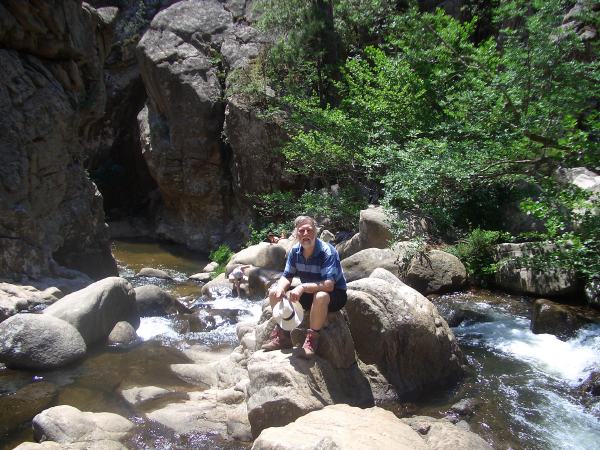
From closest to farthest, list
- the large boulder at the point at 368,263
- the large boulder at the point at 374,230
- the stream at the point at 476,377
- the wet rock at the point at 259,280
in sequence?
1. the stream at the point at 476,377
2. the large boulder at the point at 368,263
3. the large boulder at the point at 374,230
4. the wet rock at the point at 259,280

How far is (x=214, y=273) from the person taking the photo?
1523 centimetres

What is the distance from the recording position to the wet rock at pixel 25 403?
221 inches

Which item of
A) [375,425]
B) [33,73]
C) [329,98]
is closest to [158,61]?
[329,98]

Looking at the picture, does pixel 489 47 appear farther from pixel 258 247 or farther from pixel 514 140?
pixel 258 247

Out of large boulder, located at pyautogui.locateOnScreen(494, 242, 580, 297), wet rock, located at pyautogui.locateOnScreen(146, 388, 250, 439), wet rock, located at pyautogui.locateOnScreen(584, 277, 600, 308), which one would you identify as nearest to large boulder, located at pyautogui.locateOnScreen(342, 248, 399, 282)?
large boulder, located at pyautogui.locateOnScreen(494, 242, 580, 297)

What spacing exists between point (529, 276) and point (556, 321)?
1.76 m

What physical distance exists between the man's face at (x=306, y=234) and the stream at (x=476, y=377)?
2032mm

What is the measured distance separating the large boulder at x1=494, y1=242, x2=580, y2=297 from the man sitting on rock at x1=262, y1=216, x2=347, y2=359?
361cm

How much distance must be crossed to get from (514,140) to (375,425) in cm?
603

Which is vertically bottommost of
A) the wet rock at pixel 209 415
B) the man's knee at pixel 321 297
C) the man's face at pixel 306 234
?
the wet rock at pixel 209 415

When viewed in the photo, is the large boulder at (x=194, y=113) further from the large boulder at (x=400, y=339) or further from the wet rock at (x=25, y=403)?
the large boulder at (x=400, y=339)

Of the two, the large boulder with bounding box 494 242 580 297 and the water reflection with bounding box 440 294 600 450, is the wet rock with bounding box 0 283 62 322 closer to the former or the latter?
the water reflection with bounding box 440 294 600 450

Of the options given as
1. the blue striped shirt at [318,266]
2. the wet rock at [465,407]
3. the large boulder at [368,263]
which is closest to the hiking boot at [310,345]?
the blue striped shirt at [318,266]

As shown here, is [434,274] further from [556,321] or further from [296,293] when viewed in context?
[296,293]
